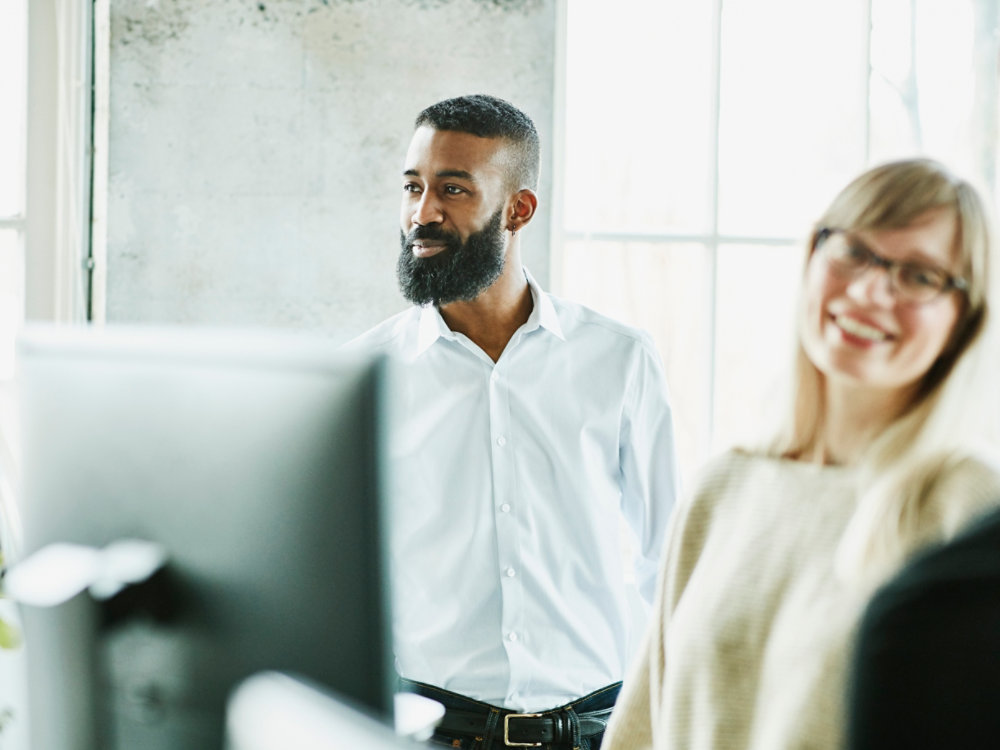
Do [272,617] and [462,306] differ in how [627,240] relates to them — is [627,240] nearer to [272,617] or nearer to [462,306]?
[462,306]

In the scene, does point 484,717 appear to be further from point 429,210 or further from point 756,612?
point 429,210

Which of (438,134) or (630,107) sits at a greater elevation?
(630,107)

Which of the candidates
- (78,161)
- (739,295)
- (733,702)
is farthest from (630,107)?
(733,702)

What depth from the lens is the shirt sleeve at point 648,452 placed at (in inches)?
70.7

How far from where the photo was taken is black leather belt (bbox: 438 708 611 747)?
5.10ft

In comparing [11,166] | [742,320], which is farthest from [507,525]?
[11,166]

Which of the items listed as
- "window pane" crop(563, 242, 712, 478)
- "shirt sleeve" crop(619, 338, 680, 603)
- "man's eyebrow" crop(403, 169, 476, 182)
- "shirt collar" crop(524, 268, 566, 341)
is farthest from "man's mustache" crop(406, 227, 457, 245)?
"window pane" crop(563, 242, 712, 478)

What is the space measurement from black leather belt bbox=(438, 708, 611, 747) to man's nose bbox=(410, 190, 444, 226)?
89 cm

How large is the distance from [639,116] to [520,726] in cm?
195

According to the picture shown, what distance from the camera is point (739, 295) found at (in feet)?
9.86

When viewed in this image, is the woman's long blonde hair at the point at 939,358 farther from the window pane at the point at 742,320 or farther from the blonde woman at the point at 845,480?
the window pane at the point at 742,320

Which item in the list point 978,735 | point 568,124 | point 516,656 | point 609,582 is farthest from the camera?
point 568,124

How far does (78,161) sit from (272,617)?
2.20m

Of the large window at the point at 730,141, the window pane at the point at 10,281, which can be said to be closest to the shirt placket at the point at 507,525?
the large window at the point at 730,141
